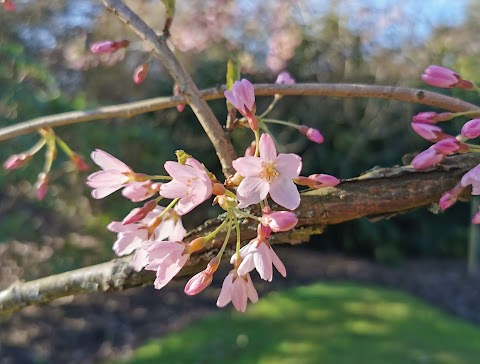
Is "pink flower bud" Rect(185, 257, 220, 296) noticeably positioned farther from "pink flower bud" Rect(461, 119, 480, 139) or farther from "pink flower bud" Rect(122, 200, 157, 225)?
"pink flower bud" Rect(461, 119, 480, 139)

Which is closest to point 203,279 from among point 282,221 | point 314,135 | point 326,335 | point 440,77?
point 282,221

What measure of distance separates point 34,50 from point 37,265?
279cm

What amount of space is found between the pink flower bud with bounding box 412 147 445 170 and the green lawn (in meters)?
3.40

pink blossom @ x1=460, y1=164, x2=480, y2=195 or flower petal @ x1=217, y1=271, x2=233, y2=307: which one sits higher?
pink blossom @ x1=460, y1=164, x2=480, y2=195

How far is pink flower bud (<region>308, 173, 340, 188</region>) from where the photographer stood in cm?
86

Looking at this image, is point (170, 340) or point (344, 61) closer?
point (170, 340)

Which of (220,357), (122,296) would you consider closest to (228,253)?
(220,357)

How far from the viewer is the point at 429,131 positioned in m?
0.95

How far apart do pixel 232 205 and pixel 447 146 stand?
31cm

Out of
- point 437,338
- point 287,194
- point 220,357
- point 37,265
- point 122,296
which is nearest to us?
point 287,194

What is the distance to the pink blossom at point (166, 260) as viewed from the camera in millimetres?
851

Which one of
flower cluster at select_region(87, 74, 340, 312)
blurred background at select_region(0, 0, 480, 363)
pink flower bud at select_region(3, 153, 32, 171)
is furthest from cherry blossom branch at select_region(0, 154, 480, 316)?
blurred background at select_region(0, 0, 480, 363)

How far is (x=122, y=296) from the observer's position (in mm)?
5934

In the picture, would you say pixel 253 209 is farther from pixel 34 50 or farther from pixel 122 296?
pixel 34 50
